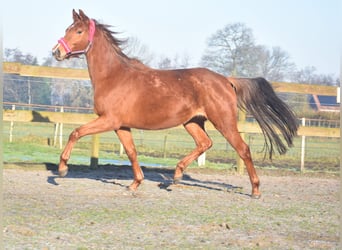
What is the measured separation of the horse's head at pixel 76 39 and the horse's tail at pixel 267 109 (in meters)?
2.01

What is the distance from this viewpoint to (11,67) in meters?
10.6

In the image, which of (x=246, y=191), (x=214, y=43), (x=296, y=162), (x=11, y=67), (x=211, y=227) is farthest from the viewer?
(x=214, y=43)

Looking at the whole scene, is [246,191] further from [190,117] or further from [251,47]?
[251,47]

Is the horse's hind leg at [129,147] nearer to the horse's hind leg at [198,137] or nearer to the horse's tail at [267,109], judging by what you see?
the horse's hind leg at [198,137]

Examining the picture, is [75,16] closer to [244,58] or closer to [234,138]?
[234,138]

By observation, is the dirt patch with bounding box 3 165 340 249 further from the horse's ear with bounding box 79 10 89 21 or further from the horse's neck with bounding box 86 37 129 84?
the horse's ear with bounding box 79 10 89 21

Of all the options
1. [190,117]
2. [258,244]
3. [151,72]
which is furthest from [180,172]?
[258,244]

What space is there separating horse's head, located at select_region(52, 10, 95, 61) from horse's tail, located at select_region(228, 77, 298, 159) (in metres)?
2.01

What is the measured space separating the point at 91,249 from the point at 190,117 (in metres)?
3.91

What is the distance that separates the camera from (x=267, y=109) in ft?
27.9

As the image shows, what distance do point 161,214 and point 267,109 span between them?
9.83 feet

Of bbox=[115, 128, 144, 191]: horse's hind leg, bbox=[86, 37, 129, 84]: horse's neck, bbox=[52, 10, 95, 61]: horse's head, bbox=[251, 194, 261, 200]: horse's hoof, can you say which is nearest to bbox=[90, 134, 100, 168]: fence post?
bbox=[115, 128, 144, 191]: horse's hind leg

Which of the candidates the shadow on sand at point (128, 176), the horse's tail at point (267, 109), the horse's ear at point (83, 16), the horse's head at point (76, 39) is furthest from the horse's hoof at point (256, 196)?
the horse's ear at point (83, 16)

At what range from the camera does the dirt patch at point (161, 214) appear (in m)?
4.87
